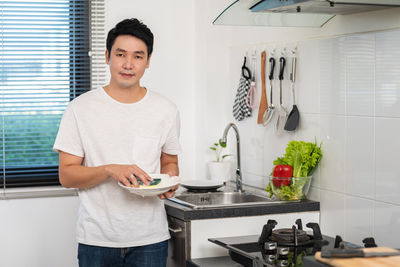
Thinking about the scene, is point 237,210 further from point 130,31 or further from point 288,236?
point 130,31

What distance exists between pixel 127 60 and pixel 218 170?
4.30ft

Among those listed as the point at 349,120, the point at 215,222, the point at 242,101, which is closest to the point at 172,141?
the point at 215,222

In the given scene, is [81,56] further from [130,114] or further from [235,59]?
[130,114]

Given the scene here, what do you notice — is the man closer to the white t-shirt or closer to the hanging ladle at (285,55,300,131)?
the white t-shirt

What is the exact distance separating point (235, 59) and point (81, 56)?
2.79ft

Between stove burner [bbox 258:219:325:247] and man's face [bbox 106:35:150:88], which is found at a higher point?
man's face [bbox 106:35:150:88]

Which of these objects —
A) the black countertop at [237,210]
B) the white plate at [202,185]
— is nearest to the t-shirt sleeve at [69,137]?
the black countertop at [237,210]

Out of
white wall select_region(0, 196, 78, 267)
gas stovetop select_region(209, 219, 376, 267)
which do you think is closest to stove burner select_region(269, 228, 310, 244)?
gas stovetop select_region(209, 219, 376, 267)

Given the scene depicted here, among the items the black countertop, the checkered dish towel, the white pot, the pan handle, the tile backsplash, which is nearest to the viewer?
the tile backsplash

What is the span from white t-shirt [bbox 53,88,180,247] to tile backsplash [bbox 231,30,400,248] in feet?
2.60

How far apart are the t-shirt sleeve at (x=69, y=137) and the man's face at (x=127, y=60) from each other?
19 cm

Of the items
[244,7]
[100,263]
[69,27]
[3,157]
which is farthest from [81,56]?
[100,263]

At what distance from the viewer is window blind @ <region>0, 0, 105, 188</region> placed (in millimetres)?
3293

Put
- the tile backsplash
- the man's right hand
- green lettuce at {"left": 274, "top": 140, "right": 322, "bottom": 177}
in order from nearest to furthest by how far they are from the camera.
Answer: the man's right hand < the tile backsplash < green lettuce at {"left": 274, "top": 140, "right": 322, "bottom": 177}
